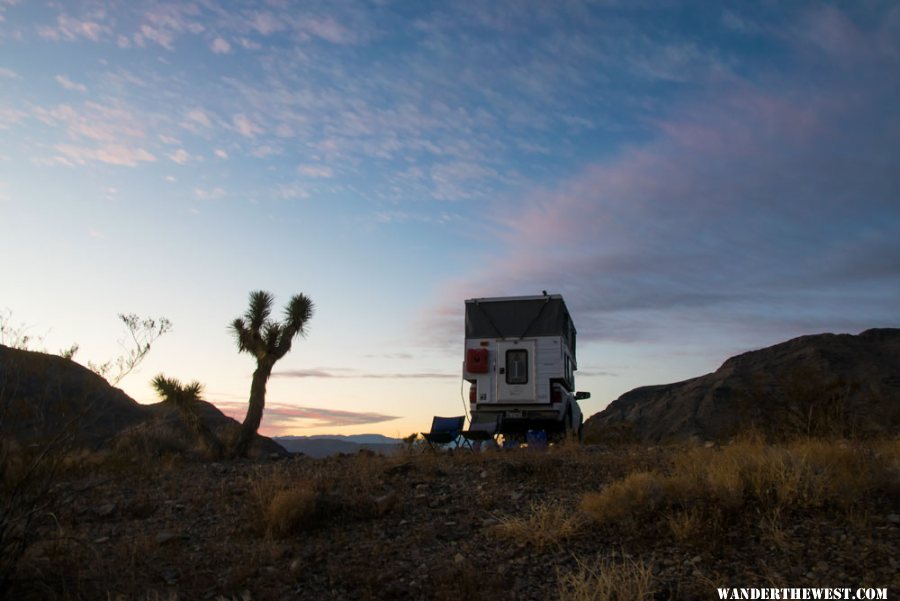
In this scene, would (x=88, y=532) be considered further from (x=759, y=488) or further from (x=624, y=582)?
(x=759, y=488)

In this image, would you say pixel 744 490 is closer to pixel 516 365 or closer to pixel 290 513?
pixel 290 513

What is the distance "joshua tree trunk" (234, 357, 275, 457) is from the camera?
53.9 ft

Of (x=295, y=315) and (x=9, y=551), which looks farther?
(x=295, y=315)

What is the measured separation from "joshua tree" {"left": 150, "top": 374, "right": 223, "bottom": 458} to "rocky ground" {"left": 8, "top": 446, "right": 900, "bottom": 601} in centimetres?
649

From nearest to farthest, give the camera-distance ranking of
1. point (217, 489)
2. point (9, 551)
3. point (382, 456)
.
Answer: point (9, 551) < point (217, 489) < point (382, 456)

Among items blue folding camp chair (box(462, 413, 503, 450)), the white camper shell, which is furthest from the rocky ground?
the white camper shell

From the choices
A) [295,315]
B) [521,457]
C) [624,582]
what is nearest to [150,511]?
[521,457]

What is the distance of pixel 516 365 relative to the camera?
52.2 ft

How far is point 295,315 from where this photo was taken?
17.7m

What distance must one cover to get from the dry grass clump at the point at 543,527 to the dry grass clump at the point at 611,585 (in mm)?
801

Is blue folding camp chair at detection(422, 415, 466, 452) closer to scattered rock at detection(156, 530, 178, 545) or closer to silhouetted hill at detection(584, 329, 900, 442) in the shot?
silhouetted hill at detection(584, 329, 900, 442)

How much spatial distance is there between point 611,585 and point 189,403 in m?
13.0

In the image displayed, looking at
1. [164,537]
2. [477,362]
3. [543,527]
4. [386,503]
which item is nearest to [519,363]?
[477,362]

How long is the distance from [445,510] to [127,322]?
4.37 m
